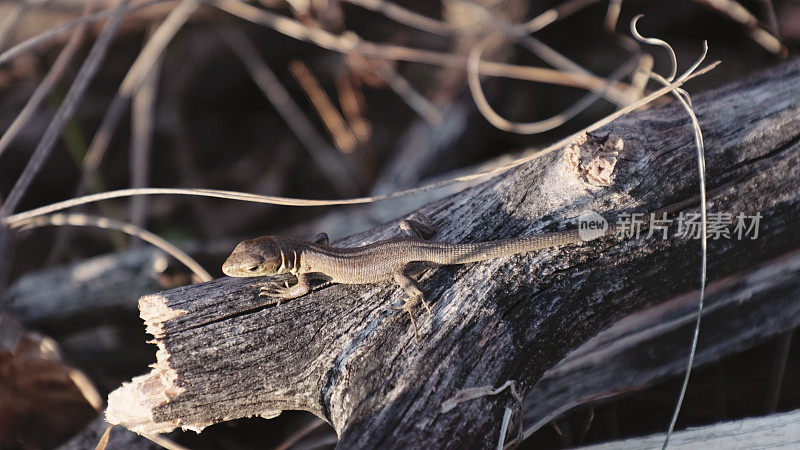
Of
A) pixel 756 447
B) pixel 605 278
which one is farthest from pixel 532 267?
pixel 756 447

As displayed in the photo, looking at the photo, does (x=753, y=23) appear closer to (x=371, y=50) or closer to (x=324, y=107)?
(x=371, y=50)

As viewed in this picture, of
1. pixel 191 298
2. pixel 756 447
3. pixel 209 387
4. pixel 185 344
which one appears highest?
pixel 191 298

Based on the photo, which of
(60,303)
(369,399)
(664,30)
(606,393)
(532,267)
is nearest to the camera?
(369,399)

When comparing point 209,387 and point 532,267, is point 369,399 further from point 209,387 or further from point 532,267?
point 532,267

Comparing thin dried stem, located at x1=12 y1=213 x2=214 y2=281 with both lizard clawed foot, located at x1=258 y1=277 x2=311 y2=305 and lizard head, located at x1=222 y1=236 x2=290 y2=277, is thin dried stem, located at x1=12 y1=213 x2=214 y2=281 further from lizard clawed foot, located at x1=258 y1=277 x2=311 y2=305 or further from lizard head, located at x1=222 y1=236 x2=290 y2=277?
lizard clawed foot, located at x1=258 y1=277 x2=311 y2=305

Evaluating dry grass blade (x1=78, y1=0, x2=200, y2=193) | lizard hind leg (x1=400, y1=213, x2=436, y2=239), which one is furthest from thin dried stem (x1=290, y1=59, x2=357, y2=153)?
lizard hind leg (x1=400, y1=213, x2=436, y2=239)

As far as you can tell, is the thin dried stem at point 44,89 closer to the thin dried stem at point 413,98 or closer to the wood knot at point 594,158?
the thin dried stem at point 413,98

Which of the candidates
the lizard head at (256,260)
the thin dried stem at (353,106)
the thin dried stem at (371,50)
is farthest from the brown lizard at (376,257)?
the thin dried stem at (353,106)
